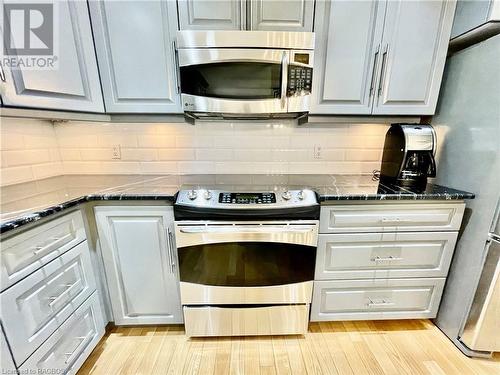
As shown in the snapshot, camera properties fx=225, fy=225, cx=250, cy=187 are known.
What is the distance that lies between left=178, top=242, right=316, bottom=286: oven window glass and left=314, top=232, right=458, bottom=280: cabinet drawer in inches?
5.2

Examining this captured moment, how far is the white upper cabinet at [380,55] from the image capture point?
1251 millimetres

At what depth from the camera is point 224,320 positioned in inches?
52.9

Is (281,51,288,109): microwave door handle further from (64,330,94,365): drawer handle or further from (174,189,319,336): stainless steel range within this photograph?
(64,330,94,365): drawer handle

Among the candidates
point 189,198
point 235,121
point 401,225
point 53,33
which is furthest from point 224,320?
point 53,33

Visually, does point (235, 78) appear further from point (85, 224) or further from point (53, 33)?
point (85, 224)

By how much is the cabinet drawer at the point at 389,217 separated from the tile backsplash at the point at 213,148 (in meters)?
0.55

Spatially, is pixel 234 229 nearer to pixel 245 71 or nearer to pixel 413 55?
Answer: pixel 245 71

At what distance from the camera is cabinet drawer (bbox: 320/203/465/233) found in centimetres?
126

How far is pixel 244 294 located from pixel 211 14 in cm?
157

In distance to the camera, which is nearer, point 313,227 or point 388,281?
point 313,227

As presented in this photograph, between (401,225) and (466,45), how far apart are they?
1.12 metres

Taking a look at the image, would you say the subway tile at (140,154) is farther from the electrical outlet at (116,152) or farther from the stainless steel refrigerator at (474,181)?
the stainless steel refrigerator at (474,181)

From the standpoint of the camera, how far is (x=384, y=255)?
1341mm

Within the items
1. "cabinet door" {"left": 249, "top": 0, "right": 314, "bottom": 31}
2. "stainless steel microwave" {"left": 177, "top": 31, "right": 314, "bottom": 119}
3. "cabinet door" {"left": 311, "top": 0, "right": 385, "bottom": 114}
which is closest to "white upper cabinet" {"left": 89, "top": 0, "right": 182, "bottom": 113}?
"stainless steel microwave" {"left": 177, "top": 31, "right": 314, "bottom": 119}
